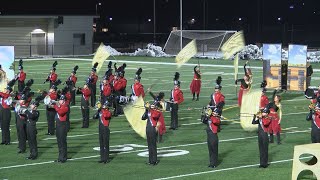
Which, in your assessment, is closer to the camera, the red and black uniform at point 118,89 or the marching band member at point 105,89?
the marching band member at point 105,89

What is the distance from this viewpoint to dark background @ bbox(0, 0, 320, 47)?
6825 centimetres

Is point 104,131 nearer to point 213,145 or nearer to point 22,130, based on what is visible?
point 22,130

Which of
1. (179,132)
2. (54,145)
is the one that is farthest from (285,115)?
(54,145)

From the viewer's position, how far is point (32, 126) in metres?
15.2

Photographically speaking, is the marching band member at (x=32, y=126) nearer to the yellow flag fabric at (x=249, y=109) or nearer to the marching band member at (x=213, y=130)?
the marching band member at (x=213, y=130)

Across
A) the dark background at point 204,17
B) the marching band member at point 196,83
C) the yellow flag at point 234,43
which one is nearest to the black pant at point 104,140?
the yellow flag at point 234,43

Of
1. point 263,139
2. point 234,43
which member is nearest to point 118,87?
point 234,43

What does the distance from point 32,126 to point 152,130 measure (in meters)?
2.67

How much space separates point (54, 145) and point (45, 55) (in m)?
39.1

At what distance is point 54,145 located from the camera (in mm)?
17047

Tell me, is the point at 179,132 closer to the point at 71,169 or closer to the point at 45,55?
the point at 71,169

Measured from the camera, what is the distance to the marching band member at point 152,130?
14.6 m

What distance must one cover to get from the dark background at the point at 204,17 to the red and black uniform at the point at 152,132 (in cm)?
4859

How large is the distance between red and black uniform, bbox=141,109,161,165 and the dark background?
159ft
